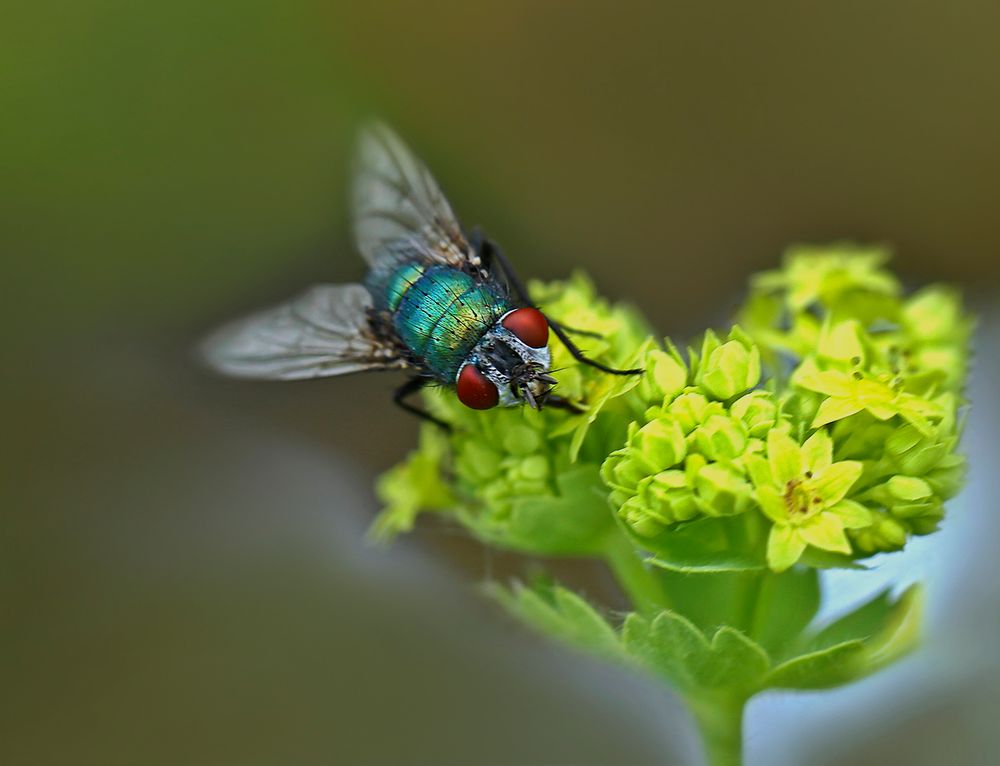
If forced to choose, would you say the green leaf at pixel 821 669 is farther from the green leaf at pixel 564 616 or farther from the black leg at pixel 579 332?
the black leg at pixel 579 332

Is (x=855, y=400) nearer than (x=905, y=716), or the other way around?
(x=855, y=400)

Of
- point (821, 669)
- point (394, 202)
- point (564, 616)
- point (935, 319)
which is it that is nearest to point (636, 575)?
point (564, 616)

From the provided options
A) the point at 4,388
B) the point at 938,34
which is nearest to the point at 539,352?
the point at 4,388

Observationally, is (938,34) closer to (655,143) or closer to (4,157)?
(655,143)

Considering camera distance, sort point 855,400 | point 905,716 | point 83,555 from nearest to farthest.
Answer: point 855,400, point 905,716, point 83,555

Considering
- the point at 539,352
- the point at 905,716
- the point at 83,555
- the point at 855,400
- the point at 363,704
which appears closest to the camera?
the point at 855,400
